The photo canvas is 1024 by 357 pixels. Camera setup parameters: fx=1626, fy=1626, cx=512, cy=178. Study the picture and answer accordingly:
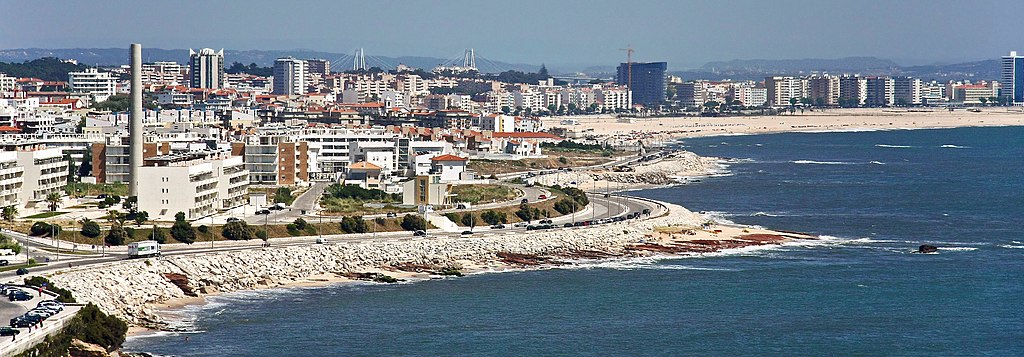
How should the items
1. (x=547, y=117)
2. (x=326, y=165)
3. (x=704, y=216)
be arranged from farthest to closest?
(x=547, y=117), (x=326, y=165), (x=704, y=216)

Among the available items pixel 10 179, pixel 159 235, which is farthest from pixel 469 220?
pixel 10 179

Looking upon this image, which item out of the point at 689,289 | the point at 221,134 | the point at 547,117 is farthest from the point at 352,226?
the point at 547,117

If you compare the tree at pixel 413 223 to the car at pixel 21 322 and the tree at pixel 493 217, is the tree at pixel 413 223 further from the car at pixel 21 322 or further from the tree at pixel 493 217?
the car at pixel 21 322

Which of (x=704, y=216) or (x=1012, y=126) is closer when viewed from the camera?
(x=704, y=216)

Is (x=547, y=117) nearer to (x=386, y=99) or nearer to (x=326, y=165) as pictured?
(x=386, y=99)

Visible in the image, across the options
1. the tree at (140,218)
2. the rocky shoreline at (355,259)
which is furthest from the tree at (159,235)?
the rocky shoreline at (355,259)

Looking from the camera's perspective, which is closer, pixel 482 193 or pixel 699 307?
pixel 699 307

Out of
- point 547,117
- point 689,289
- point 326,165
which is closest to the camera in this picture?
point 689,289

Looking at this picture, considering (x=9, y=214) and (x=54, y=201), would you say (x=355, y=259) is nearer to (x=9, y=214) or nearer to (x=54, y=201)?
(x=9, y=214)
